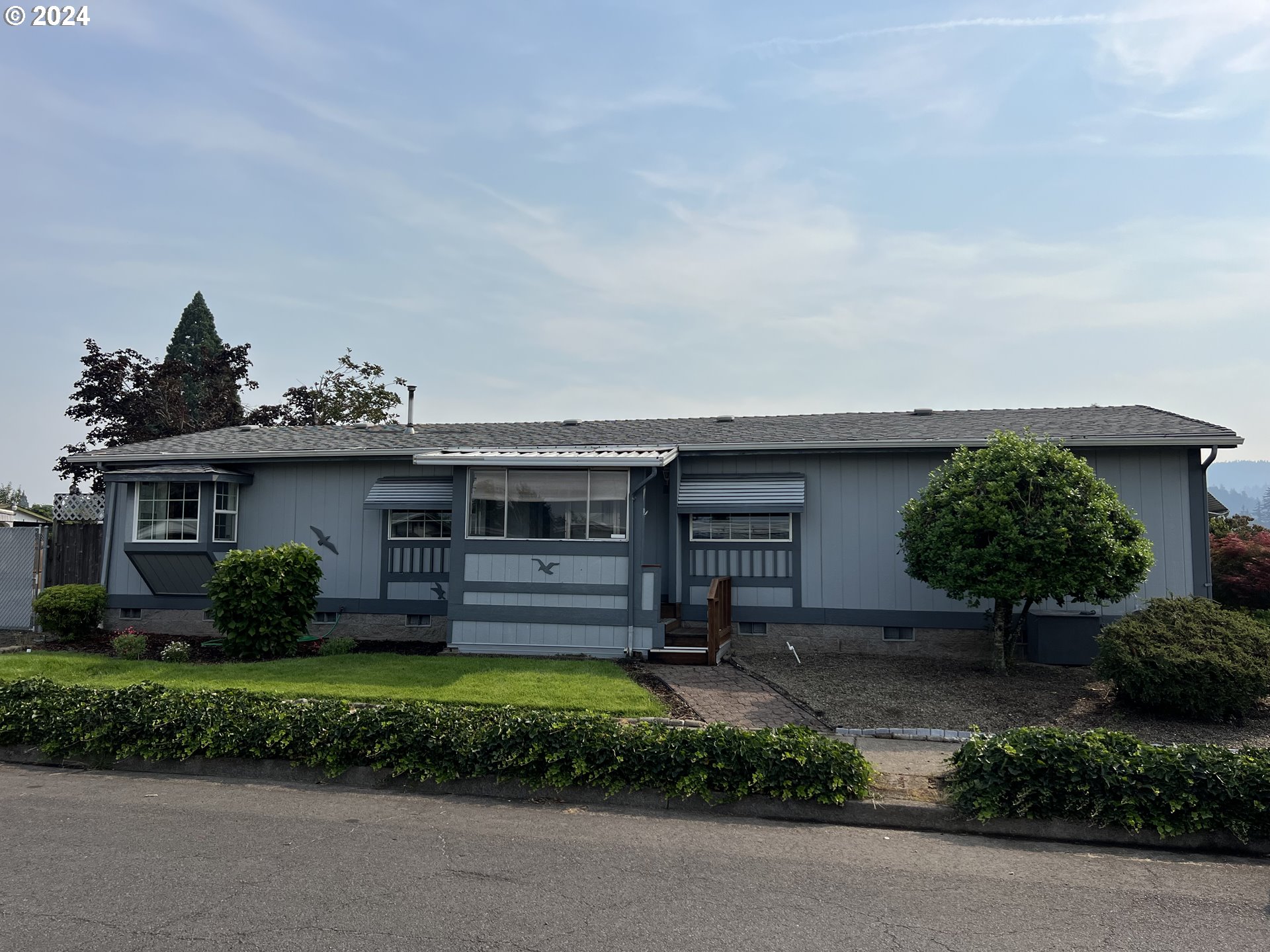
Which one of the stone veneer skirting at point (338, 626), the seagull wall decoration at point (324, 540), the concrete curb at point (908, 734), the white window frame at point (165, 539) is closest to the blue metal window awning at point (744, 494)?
the stone veneer skirting at point (338, 626)

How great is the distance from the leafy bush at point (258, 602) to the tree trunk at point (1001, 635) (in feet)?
31.5

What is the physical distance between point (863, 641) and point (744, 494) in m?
2.76

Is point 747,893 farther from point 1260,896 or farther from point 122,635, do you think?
point 122,635

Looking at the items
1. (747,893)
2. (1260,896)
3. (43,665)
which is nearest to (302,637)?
(43,665)

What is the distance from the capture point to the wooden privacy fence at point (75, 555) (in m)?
15.9

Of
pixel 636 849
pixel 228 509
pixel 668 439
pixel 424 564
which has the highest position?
pixel 668 439

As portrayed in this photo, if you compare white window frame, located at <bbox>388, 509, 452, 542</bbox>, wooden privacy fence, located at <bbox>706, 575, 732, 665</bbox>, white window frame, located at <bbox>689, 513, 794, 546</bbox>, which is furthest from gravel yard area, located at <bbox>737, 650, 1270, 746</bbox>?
white window frame, located at <bbox>388, 509, 452, 542</bbox>

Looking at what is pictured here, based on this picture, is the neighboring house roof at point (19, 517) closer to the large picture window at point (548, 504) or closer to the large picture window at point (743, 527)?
the large picture window at point (548, 504)

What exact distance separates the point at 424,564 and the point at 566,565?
3.26 metres

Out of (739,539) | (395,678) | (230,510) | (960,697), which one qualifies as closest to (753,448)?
(739,539)

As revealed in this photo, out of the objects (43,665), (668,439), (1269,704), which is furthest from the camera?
(668,439)

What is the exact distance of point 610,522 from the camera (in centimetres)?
1198

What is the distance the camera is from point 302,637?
1352cm

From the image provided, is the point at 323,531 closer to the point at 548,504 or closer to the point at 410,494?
the point at 410,494
